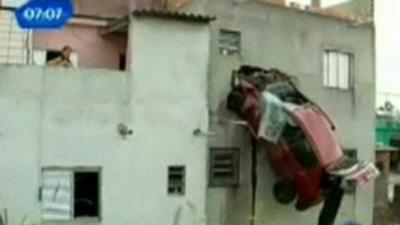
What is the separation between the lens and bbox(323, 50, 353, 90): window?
21.8m

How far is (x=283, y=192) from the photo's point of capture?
20.1 meters

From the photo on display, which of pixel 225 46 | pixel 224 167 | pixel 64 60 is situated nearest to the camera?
pixel 64 60

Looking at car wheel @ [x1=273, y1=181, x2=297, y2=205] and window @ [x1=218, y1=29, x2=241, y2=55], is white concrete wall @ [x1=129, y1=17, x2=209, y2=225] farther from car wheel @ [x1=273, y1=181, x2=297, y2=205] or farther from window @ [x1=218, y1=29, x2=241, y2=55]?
car wheel @ [x1=273, y1=181, x2=297, y2=205]

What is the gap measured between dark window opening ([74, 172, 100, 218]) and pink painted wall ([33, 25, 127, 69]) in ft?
11.6

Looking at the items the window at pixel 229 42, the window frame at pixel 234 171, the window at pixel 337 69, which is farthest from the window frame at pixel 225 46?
the window at pixel 337 69

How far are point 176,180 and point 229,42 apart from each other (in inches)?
147

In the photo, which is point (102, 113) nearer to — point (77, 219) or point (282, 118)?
point (77, 219)

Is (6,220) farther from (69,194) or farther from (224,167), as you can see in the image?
(224,167)

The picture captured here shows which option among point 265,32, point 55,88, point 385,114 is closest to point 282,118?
point 265,32

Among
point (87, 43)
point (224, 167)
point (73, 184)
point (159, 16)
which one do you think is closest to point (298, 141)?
point (224, 167)

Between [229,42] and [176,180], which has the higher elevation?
[229,42]

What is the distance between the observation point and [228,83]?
1938 cm

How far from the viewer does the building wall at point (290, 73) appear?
1938cm

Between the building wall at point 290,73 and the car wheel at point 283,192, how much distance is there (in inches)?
7.0
